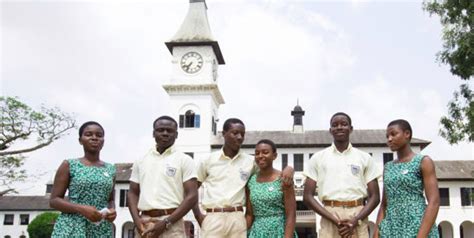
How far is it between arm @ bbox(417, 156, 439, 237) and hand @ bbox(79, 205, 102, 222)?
2.95m

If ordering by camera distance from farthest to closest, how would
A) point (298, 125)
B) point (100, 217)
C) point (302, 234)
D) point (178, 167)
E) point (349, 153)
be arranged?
1. point (298, 125)
2. point (302, 234)
3. point (349, 153)
4. point (178, 167)
5. point (100, 217)

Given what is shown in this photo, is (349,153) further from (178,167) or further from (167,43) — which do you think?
(167,43)

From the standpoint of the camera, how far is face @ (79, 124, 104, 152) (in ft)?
17.3

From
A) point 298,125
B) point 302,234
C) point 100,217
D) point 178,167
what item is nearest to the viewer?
point 100,217

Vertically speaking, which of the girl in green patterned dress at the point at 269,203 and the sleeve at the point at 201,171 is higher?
the sleeve at the point at 201,171

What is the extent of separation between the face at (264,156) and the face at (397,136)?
1.24 meters

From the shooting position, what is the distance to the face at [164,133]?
568 cm

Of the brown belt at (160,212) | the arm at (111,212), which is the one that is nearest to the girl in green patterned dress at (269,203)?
the brown belt at (160,212)

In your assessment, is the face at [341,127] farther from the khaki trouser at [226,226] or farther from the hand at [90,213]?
the hand at [90,213]

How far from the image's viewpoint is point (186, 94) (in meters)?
39.3

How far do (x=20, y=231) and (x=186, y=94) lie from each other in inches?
1023

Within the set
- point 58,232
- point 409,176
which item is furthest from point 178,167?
point 409,176

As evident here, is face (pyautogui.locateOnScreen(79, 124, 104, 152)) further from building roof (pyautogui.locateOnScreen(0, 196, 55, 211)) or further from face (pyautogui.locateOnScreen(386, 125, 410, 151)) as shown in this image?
building roof (pyautogui.locateOnScreen(0, 196, 55, 211))

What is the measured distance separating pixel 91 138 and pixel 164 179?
869mm
